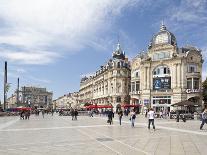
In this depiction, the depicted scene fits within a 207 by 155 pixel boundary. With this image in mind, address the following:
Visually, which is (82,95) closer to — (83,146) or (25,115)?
(25,115)

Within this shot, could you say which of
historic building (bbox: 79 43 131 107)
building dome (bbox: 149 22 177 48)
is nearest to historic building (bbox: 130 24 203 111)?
building dome (bbox: 149 22 177 48)

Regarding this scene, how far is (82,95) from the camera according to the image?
6590 inches

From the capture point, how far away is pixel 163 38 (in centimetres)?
8288

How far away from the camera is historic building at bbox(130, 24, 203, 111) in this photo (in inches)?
3059

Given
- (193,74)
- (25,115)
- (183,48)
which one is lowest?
(25,115)

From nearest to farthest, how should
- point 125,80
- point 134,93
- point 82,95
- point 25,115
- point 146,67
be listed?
point 25,115 < point 146,67 < point 134,93 < point 125,80 < point 82,95

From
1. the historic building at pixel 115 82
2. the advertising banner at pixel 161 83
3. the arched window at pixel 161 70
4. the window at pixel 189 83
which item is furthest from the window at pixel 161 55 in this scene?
the historic building at pixel 115 82

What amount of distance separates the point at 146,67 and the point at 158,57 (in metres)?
4.05

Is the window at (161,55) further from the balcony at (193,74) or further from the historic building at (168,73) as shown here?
the balcony at (193,74)

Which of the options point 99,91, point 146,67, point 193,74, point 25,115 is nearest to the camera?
point 25,115

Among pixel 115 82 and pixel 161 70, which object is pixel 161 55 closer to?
pixel 161 70

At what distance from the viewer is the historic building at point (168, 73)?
77.7 metres

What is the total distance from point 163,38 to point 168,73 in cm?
859

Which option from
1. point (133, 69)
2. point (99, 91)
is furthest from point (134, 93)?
point (99, 91)
